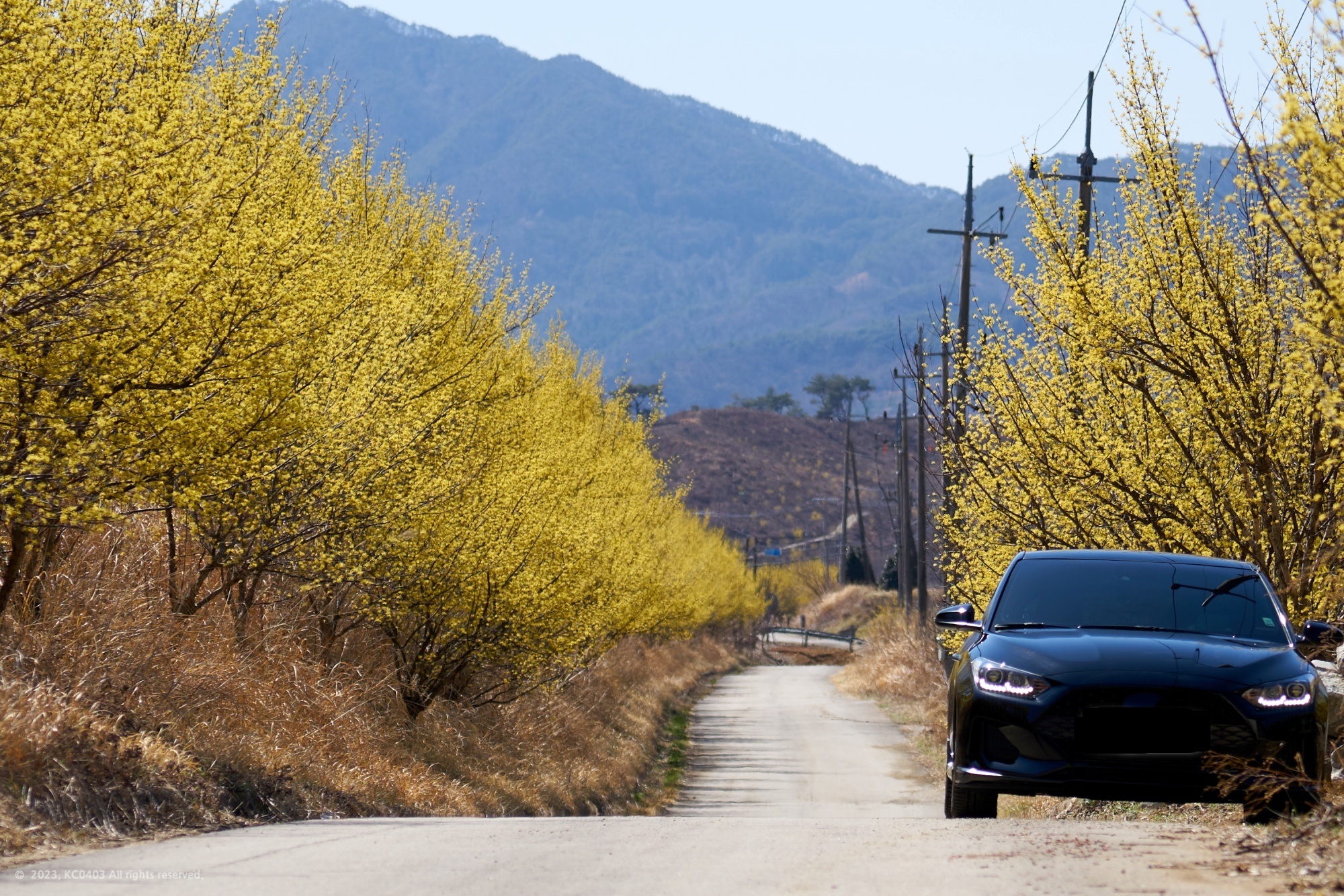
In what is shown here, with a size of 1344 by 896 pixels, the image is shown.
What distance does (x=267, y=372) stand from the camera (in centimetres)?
998

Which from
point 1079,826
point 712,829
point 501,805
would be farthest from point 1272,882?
point 501,805

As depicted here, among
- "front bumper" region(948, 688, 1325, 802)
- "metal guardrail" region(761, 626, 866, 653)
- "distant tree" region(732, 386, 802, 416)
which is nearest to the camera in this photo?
"front bumper" region(948, 688, 1325, 802)

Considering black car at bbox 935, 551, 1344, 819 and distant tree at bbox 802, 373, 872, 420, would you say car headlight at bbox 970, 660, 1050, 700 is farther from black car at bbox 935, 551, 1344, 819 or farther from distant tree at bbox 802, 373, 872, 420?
distant tree at bbox 802, 373, 872, 420

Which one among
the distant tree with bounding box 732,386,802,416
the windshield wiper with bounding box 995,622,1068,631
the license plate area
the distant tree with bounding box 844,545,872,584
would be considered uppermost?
the distant tree with bounding box 732,386,802,416

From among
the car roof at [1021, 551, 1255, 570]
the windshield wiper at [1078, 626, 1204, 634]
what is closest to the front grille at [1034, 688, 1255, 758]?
the windshield wiper at [1078, 626, 1204, 634]

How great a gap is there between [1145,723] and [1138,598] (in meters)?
1.37

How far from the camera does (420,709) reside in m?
16.4

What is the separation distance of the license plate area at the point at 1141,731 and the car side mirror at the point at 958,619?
1.37 metres

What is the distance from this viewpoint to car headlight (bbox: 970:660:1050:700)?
7.83 m

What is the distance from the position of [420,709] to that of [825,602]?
73790 millimetres

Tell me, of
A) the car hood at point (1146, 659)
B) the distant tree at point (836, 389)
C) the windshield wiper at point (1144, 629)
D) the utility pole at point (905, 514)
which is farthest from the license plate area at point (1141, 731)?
the distant tree at point (836, 389)

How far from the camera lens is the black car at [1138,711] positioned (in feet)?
25.0

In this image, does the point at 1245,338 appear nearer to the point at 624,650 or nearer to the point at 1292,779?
the point at 1292,779

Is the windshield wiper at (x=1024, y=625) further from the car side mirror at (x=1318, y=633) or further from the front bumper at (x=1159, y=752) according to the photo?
the car side mirror at (x=1318, y=633)
